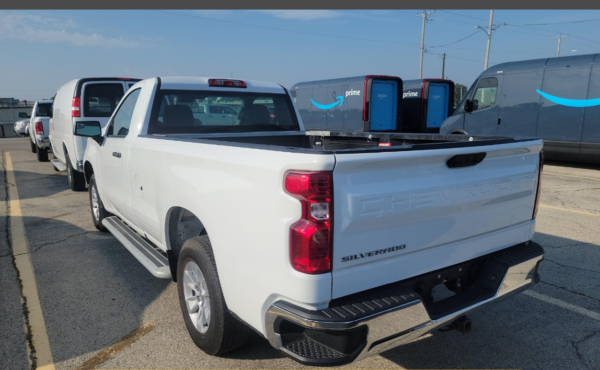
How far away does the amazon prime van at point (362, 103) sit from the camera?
53.6ft

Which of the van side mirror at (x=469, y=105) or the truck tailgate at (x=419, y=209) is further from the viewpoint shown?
the van side mirror at (x=469, y=105)

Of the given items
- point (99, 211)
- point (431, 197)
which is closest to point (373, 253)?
point (431, 197)

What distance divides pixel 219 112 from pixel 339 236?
112 inches

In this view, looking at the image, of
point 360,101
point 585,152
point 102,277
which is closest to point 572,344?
point 102,277

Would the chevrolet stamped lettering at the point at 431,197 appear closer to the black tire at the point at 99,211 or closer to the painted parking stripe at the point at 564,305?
the painted parking stripe at the point at 564,305

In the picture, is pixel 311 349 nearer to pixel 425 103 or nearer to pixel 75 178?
pixel 75 178

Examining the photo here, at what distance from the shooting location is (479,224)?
8.80 feet

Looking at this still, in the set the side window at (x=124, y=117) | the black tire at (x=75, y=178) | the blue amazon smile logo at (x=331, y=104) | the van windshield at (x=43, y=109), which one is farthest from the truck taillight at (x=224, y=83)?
the blue amazon smile logo at (x=331, y=104)

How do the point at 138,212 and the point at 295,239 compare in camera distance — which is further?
the point at 138,212

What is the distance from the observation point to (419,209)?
2312mm

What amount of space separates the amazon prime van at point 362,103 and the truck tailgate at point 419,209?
13504 millimetres

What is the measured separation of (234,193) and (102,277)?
109 inches

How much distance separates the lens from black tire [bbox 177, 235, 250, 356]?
267 centimetres

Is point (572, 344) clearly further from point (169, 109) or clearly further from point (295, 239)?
point (169, 109)
